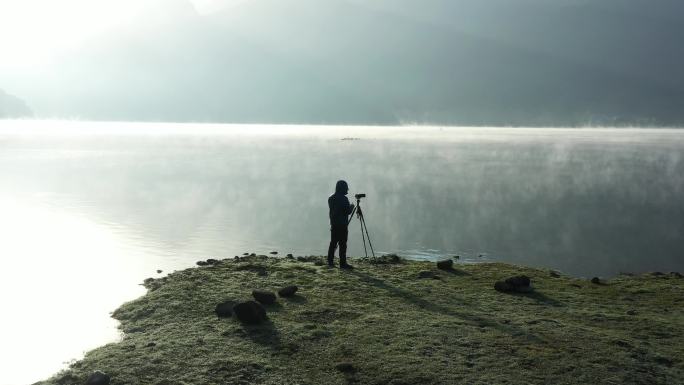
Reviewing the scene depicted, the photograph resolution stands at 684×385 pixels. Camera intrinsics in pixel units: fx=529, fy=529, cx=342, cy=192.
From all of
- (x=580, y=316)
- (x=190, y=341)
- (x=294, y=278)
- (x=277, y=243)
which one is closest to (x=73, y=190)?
(x=277, y=243)

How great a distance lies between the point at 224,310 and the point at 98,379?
427 cm

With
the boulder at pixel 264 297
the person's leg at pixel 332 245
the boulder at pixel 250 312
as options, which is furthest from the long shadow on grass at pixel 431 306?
the boulder at pixel 250 312

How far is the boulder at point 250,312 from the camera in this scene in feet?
45.8

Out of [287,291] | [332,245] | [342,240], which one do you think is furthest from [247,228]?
[287,291]

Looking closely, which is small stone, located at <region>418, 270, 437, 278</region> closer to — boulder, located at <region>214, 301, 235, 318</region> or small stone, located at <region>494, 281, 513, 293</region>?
small stone, located at <region>494, 281, 513, 293</region>

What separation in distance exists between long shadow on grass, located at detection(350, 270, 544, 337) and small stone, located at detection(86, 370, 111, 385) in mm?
8412

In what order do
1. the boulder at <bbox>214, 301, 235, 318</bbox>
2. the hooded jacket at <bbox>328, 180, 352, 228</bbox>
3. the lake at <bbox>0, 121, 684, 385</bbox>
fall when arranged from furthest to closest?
the hooded jacket at <bbox>328, 180, 352, 228</bbox> → the lake at <bbox>0, 121, 684, 385</bbox> → the boulder at <bbox>214, 301, 235, 318</bbox>

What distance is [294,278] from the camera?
62.1 ft

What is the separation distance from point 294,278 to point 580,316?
30.7 ft

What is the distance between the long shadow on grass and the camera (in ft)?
43.8

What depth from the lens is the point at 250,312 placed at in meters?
14.0

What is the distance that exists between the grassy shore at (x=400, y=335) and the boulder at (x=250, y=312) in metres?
0.21

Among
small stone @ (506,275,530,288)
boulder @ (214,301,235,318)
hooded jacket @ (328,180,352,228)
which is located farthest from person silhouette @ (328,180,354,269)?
boulder @ (214,301,235,318)

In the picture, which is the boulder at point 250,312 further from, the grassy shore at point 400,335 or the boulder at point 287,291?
the boulder at point 287,291
